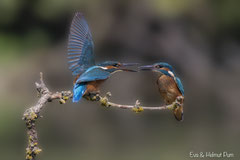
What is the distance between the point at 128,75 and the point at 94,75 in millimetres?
10037

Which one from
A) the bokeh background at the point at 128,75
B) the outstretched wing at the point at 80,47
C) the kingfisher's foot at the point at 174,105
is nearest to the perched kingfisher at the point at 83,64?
the outstretched wing at the point at 80,47

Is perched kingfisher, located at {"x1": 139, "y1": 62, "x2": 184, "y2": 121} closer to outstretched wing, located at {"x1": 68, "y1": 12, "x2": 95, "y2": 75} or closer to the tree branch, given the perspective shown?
the tree branch

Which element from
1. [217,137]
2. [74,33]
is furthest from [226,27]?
[74,33]

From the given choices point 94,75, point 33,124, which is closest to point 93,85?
point 94,75

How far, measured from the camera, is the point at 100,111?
477 inches

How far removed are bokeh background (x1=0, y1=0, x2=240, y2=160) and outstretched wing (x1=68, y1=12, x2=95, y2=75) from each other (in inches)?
228

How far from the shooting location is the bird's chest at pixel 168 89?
2.32 m

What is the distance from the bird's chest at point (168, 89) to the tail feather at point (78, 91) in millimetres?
312

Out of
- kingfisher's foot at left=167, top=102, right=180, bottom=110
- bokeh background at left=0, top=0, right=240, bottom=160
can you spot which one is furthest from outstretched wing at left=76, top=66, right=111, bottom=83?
bokeh background at left=0, top=0, right=240, bottom=160

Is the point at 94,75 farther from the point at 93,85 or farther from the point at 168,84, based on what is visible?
the point at 168,84

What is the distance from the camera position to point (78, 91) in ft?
7.35

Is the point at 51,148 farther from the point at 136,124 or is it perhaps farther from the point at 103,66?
the point at 103,66

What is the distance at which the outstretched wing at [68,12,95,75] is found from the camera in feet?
8.22

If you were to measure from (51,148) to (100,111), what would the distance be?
130 inches
